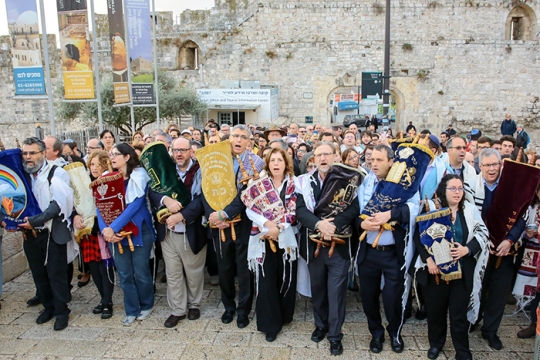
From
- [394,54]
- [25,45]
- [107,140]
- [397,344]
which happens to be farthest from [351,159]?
[394,54]

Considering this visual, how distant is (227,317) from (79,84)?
8003mm

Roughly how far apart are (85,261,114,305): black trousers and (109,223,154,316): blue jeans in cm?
21

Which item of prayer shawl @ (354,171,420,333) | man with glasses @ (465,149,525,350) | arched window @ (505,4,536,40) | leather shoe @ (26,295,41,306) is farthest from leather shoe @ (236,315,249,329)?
arched window @ (505,4,536,40)

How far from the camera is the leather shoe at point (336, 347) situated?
13.2 feet

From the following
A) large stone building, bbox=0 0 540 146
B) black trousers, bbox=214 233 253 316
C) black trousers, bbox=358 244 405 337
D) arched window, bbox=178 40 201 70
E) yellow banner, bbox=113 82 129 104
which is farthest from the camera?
arched window, bbox=178 40 201 70

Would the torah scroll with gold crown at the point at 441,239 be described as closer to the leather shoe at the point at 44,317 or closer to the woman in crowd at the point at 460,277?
the woman in crowd at the point at 460,277

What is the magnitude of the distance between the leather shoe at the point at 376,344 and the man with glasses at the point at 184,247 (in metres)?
1.92

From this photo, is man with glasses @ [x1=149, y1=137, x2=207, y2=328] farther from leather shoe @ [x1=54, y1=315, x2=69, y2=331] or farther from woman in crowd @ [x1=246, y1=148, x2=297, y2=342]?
leather shoe @ [x1=54, y1=315, x2=69, y2=331]

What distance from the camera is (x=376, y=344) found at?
4.06 meters

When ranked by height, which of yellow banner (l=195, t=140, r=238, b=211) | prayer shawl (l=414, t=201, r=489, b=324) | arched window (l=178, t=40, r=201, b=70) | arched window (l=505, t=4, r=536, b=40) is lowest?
prayer shawl (l=414, t=201, r=489, b=324)

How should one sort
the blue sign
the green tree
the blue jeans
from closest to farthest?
1. the blue jeans
2. the blue sign
3. the green tree

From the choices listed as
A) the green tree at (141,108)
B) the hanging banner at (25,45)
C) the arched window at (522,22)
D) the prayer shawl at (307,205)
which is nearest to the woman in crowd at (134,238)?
the prayer shawl at (307,205)

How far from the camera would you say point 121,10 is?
1189 cm

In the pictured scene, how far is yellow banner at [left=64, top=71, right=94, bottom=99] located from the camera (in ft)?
33.7
